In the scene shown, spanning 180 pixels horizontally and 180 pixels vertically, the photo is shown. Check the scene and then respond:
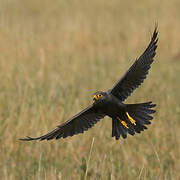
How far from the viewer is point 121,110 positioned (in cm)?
368

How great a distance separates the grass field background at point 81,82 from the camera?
14.2 feet

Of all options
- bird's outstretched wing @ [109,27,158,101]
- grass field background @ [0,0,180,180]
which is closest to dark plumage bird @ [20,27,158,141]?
bird's outstretched wing @ [109,27,158,101]

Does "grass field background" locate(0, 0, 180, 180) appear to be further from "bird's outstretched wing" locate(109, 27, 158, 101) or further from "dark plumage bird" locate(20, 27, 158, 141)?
"bird's outstretched wing" locate(109, 27, 158, 101)

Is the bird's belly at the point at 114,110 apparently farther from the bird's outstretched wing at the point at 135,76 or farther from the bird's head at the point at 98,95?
the bird's outstretched wing at the point at 135,76

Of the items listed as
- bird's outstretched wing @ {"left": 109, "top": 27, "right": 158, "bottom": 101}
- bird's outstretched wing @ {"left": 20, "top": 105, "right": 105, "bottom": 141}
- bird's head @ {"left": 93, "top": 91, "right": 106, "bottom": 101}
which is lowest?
bird's outstretched wing @ {"left": 20, "top": 105, "right": 105, "bottom": 141}

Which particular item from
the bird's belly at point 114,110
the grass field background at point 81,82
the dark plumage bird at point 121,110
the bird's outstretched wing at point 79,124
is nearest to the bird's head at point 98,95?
the dark plumage bird at point 121,110

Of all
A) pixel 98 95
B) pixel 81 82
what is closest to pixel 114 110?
pixel 98 95

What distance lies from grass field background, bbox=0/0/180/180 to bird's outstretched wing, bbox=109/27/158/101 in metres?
0.48

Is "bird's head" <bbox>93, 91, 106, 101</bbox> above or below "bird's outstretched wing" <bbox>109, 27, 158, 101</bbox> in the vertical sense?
below

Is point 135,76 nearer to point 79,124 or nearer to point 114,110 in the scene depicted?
point 114,110

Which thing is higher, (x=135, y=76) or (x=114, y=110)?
(x=135, y=76)

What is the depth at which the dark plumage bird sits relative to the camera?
3588mm

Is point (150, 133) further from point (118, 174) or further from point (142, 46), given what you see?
point (142, 46)

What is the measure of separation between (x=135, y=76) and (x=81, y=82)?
3245mm
